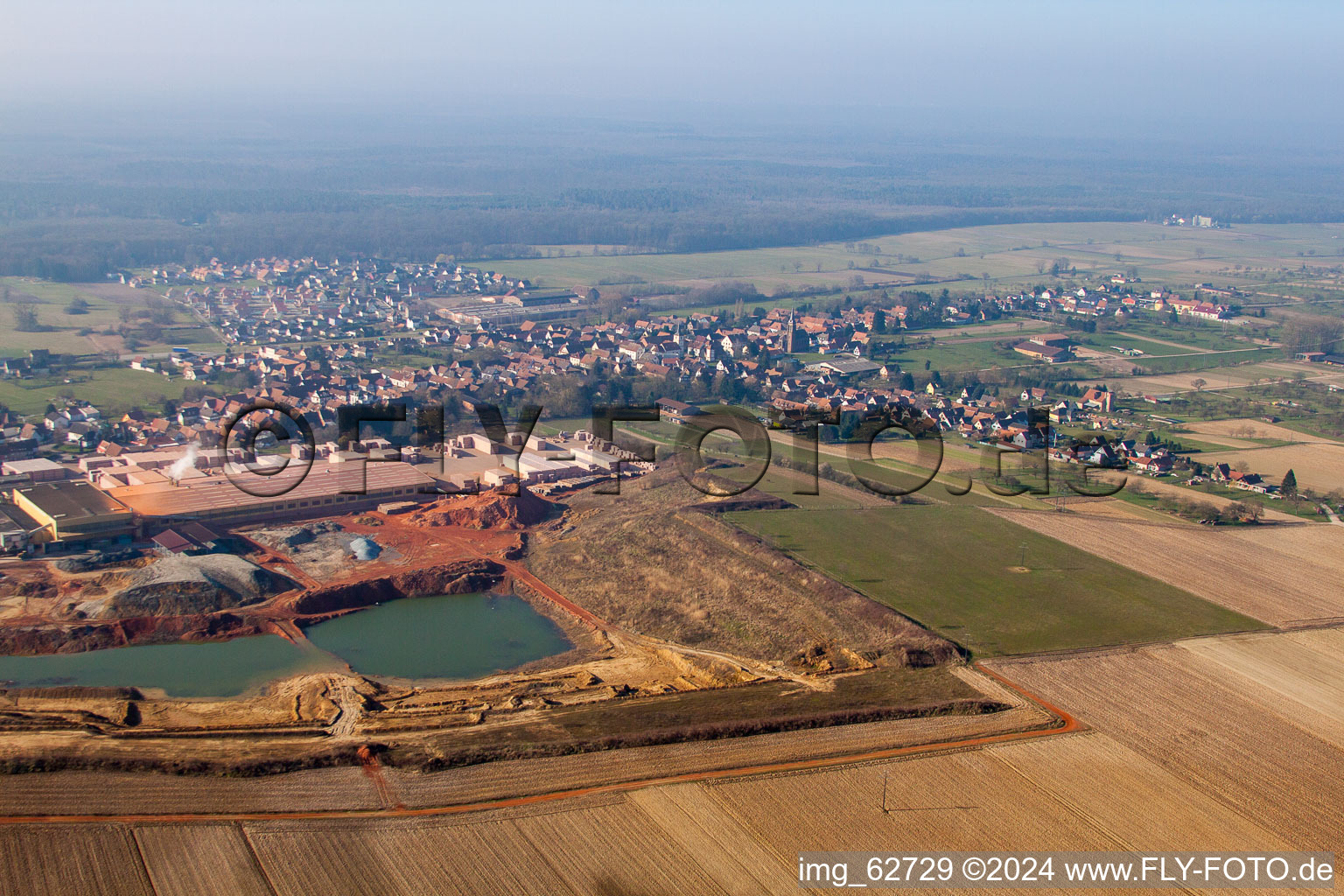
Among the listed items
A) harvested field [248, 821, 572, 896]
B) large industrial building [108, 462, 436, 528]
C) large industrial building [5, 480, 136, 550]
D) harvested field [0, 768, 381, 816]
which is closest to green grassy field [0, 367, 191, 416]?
large industrial building [108, 462, 436, 528]

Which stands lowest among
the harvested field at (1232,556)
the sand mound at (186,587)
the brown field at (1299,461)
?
the sand mound at (186,587)

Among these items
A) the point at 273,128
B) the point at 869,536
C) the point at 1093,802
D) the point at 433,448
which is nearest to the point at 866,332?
the point at 433,448

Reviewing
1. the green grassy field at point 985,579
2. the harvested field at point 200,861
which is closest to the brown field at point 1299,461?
the green grassy field at point 985,579

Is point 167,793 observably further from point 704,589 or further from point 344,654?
point 704,589

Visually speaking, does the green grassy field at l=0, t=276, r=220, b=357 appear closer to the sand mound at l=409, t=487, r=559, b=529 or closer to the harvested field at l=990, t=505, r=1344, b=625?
the sand mound at l=409, t=487, r=559, b=529

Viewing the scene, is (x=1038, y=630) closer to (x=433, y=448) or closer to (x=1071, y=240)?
(x=433, y=448)

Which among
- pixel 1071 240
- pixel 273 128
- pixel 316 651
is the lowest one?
pixel 316 651

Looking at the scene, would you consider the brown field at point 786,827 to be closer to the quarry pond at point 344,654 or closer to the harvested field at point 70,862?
the harvested field at point 70,862

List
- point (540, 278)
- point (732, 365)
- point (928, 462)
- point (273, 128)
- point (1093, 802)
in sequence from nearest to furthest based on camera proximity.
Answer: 1. point (1093, 802)
2. point (928, 462)
3. point (732, 365)
4. point (540, 278)
5. point (273, 128)
